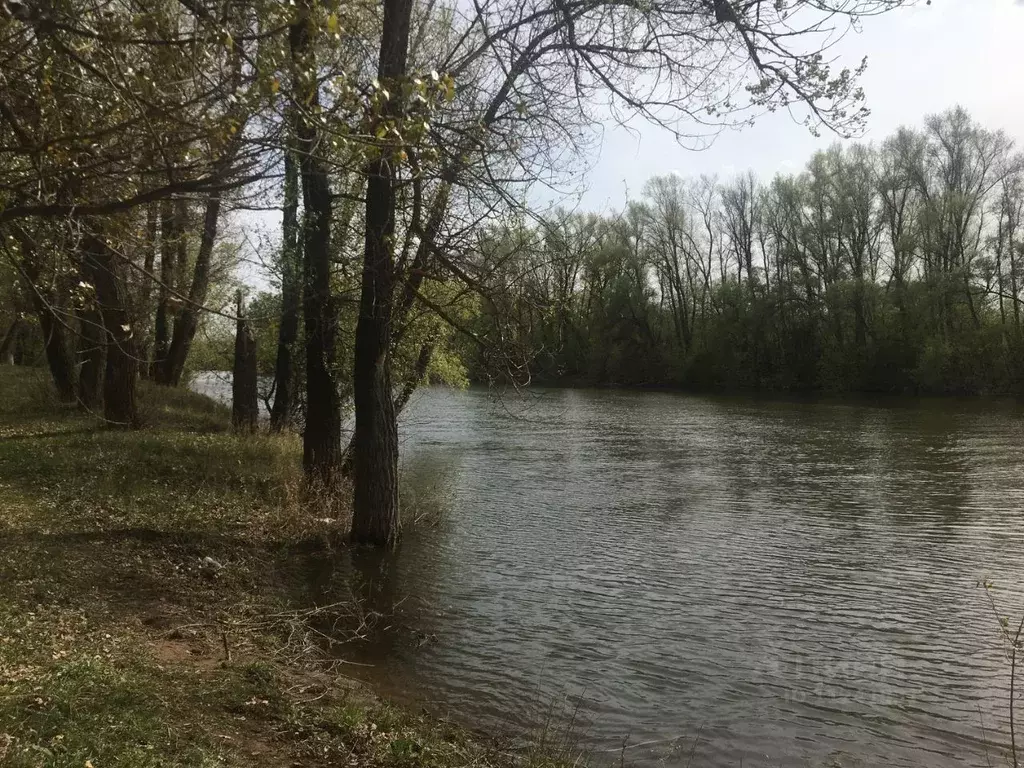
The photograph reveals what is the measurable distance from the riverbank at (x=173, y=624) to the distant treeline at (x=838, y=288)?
23480 millimetres

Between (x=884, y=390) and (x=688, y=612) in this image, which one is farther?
(x=884, y=390)

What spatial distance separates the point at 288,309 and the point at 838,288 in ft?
160

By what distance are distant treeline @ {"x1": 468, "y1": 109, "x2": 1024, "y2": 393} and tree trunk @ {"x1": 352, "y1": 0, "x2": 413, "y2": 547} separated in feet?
75.6

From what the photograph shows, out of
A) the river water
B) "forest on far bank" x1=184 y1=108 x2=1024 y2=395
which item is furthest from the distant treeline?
the river water

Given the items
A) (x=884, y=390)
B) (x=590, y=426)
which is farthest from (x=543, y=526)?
(x=884, y=390)

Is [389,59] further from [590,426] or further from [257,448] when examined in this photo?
[590,426]

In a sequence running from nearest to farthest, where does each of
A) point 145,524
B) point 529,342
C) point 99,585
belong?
point 99,585
point 145,524
point 529,342

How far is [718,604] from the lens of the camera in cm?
983

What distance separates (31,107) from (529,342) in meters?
6.64

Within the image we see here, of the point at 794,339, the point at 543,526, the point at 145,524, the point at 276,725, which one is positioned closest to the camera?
the point at 276,725

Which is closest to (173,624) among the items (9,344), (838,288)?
(9,344)

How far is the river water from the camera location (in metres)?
6.72

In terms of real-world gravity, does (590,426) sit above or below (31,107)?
below

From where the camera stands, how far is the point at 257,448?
48.5ft
